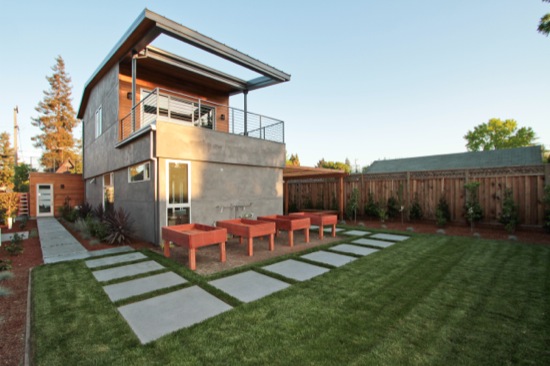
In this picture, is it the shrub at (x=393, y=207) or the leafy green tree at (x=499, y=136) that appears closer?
the shrub at (x=393, y=207)

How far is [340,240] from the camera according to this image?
7.06 meters

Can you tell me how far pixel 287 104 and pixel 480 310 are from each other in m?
14.9

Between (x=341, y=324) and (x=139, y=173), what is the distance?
7138mm

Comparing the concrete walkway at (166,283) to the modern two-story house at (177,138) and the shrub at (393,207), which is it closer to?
the modern two-story house at (177,138)

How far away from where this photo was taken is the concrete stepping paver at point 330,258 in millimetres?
4949

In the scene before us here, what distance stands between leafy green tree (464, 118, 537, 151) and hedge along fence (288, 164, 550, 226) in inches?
1495

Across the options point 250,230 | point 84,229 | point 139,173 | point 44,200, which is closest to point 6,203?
point 44,200

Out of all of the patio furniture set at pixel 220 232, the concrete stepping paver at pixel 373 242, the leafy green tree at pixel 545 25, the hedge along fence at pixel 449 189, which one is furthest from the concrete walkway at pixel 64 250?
the leafy green tree at pixel 545 25

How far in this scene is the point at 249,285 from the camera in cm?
380

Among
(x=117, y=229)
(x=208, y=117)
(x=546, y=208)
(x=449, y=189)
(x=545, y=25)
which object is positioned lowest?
(x=117, y=229)

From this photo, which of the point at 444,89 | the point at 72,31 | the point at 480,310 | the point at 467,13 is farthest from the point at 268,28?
the point at 480,310

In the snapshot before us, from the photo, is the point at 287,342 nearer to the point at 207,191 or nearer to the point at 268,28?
the point at 207,191

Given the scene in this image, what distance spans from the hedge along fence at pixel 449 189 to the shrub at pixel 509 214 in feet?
0.77

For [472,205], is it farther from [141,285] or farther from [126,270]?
[126,270]
